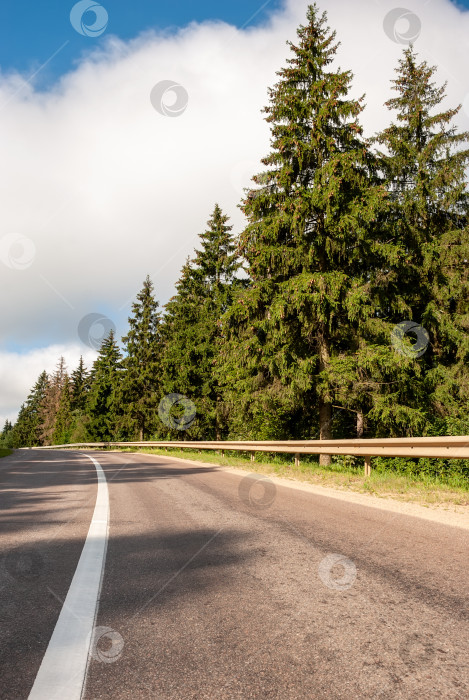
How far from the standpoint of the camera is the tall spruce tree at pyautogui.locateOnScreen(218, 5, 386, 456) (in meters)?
15.6

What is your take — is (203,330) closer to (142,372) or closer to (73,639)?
(142,372)

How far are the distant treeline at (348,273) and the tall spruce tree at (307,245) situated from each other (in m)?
0.05

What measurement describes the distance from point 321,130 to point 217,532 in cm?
1630

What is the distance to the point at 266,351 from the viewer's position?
1641 centimetres

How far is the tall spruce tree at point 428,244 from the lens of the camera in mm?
16891

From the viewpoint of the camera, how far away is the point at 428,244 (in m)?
18.4

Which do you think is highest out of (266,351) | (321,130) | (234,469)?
(321,130)

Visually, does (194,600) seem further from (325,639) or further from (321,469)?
(321,469)

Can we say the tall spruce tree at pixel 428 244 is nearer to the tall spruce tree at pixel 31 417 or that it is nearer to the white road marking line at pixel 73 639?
the white road marking line at pixel 73 639

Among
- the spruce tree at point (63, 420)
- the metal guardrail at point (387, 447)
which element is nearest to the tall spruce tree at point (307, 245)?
the metal guardrail at point (387, 447)

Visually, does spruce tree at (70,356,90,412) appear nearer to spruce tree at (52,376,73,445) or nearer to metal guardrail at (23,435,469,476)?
spruce tree at (52,376,73,445)

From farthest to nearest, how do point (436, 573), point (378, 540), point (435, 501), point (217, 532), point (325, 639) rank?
1. point (435, 501)
2. point (217, 532)
3. point (378, 540)
4. point (436, 573)
5. point (325, 639)

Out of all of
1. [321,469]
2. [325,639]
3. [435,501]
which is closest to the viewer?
[325,639]

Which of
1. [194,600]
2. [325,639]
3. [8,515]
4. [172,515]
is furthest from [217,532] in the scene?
[8,515]
